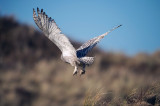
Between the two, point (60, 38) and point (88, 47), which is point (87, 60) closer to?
point (60, 38)

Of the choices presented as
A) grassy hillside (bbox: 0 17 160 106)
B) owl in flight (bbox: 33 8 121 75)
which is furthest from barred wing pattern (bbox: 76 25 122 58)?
grassy hillside (bbox: 0 17 160 106)

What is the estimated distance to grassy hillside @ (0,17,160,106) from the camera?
1147 cm

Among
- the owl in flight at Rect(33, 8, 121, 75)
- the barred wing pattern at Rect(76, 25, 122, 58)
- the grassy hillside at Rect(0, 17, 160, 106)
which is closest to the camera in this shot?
the owl in flight at Rect(33, 8, 121, 75)

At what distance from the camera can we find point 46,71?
13.5 meters

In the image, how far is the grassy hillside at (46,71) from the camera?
1147 cm

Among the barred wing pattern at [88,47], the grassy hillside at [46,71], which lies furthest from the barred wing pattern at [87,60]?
the grassy hillside at [46,71]

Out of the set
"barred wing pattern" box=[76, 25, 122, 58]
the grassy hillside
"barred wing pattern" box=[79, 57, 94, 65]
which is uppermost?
the grassy hillside

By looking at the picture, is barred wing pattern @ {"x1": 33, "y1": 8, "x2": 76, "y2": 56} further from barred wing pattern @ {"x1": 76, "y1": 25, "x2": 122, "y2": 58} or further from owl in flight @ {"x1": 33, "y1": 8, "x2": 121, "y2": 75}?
barred wing pattern @ {"x1": 76, "y1": 25, "x2": 122, "y2": 58}

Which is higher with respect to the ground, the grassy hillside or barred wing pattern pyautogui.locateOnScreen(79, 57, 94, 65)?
the grassy hillside

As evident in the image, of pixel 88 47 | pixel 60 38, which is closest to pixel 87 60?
pixel 60 38

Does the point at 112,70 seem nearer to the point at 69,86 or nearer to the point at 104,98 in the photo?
the point at 69,86

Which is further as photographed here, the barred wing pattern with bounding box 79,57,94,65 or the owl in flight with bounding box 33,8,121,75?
the owl in flight with bounding box 33,8,121,75

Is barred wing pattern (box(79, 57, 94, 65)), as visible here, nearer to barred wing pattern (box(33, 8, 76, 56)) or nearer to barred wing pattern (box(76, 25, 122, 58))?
barred wing pattern (box(33, 8, 76, 56))

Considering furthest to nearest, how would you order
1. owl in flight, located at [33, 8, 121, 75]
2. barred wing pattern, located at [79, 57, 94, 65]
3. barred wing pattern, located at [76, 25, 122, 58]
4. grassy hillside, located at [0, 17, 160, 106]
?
grassy hillside, located at [0, 17, 160, 106]
barred wing pattern, located at [76, 25, 122, 58]
owl in flight, located at [33, 8, 121, 75]
barred wing pattern, located at [79, 57, 94, 65]
